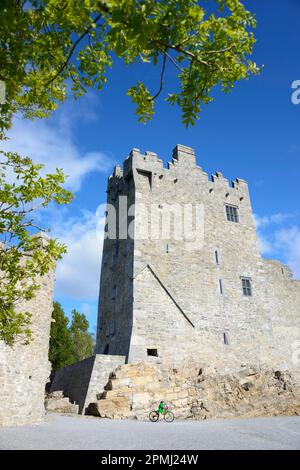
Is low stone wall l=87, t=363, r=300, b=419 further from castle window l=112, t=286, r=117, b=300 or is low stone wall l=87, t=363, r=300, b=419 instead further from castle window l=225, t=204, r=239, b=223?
castle window l=225, t=204, r=239, b=223

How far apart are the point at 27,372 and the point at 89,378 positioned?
5.27 m

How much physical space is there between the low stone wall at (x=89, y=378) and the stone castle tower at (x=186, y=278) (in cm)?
110

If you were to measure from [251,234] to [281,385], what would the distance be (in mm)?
11268

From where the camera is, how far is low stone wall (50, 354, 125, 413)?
1641 centimetres

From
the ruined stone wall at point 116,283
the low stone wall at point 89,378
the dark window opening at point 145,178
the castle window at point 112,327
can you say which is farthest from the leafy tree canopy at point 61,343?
the dark window opening at point 145,178

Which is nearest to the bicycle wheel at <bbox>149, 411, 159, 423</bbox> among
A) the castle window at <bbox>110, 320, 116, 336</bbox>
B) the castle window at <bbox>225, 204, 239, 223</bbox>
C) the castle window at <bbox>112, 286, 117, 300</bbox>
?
the castle window at <bbox>110, 320, 116, 336</bbox>

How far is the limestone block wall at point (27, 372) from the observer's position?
11359mm

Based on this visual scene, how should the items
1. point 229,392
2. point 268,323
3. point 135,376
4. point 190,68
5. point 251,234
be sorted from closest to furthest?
point 190,68
point 135,376
point 229,392
point 268,323
point 251,234

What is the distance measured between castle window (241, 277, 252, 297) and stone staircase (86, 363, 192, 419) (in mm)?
9057

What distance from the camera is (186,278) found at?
71.6ft

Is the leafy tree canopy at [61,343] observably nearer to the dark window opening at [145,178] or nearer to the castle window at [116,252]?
the castle window at [116,252]
